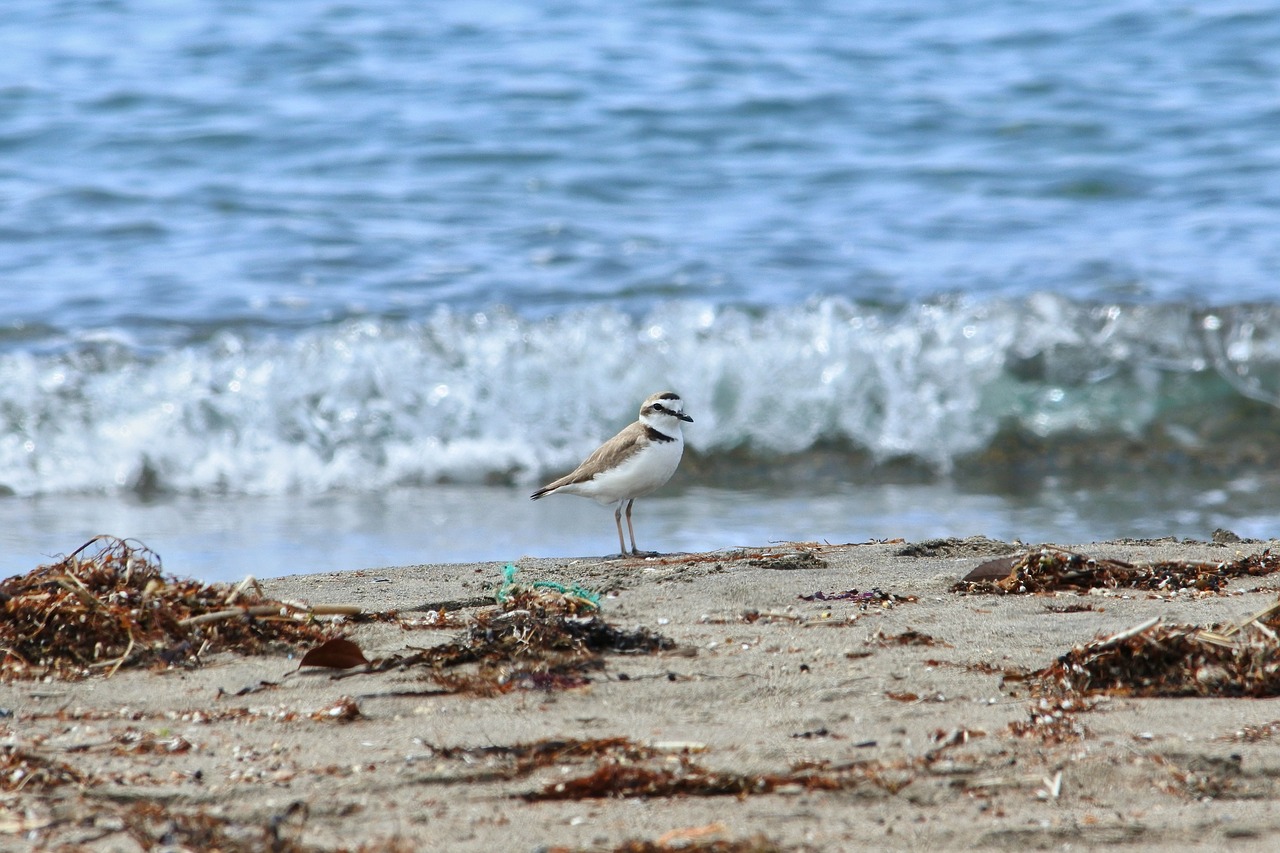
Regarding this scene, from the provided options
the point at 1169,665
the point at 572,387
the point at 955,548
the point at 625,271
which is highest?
the point at 625,271

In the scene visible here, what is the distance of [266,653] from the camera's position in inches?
157

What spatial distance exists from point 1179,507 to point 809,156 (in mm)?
7652

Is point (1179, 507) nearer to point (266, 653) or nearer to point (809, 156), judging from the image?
point (266, 653)

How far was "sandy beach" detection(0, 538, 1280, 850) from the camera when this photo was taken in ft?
9.30

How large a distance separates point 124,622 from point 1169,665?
2.91 m

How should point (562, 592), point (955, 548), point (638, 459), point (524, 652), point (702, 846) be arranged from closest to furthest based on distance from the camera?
point (702, 846)
point (524, 652)
point (562, 592)
point (955, 548)
point (638, 459)

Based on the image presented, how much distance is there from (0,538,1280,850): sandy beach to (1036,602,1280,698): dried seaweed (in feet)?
0.22

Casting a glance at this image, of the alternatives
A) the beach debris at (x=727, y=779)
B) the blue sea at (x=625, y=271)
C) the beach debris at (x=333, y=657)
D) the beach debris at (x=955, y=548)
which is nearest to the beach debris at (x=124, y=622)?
the beach debris at (x=333, y=657)

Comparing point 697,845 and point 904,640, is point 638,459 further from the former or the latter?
point 697,845

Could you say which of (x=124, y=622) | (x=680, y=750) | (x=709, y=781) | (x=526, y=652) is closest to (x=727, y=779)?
(x=709, y=781)

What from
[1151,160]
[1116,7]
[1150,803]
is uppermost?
[1116,7]

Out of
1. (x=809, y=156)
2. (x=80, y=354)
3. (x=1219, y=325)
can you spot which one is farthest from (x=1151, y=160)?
(x=80, y=354)

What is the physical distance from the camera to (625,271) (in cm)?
1159

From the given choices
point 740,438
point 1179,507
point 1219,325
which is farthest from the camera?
point 1219,325
